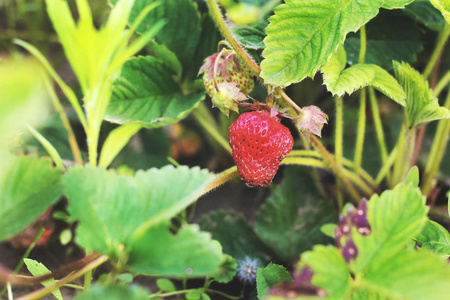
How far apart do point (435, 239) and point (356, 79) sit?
25 cm

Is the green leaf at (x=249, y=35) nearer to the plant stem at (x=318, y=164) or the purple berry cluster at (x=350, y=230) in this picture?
the plant stem at (x=318, y=164)

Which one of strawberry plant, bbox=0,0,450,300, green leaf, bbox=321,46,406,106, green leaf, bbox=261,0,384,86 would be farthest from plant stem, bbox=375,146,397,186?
green leaf, bbox=261,0,384,86

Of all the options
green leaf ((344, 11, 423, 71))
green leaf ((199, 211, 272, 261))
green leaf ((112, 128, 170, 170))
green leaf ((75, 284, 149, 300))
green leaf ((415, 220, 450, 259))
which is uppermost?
green leaf ((344, 11, 423, 71))

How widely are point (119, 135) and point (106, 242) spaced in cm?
29

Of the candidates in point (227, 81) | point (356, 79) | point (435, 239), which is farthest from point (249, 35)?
point (435, 239)

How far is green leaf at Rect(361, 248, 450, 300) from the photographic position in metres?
0.39

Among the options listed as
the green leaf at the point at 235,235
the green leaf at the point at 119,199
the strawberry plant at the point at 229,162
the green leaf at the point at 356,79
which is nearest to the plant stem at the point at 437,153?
the strawberry plant at the point at 229,162

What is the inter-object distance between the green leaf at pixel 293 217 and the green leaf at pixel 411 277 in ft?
1.34

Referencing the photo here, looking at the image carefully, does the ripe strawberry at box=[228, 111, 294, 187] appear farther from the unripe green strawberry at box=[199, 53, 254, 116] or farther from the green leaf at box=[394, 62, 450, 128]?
the green leaf at box=[394, 62, 450, 128]

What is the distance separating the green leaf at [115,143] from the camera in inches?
26.3

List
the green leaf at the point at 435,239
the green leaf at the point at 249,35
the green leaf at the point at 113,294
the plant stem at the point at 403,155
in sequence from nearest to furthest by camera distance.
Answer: the green leaf at the point at 113,294 < the green leaf at the point at 435,239 < the green leaf at the point at 249,35 < the plant stem at the point at 403,155

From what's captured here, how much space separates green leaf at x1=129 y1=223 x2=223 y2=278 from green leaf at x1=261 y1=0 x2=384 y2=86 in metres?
0.26

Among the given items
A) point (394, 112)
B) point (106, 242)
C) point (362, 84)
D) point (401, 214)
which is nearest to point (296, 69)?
point (362, 84)

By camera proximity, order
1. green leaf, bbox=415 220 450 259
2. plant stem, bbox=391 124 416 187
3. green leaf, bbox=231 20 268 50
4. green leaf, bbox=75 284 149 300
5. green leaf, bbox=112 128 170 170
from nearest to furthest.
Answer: green leaf, bbox=75 284 149 300 < green leaf, bbox=415 220 450 259 < green leaf, bbox=231 20 268 50 < plant stem, bbox=391 124 416 187 < green leaf, bbox=112 128 170 170
